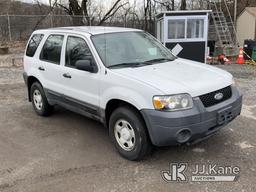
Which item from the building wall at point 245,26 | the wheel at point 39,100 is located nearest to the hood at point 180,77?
the wheel at point 39,100

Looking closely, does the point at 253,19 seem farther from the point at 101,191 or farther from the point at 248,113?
the point at 101,191

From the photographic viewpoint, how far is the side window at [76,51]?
4.91 m

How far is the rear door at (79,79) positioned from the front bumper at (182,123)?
1096mm

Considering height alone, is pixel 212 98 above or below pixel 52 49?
below

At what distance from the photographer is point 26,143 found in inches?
200

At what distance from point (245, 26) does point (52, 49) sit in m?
18.8

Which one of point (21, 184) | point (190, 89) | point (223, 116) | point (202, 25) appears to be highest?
point (202, 25)

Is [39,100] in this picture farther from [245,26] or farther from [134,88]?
[245,26]

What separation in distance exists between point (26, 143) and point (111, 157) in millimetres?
1502

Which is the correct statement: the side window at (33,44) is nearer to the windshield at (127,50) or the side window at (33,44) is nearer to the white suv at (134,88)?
the white suv at (134,88)

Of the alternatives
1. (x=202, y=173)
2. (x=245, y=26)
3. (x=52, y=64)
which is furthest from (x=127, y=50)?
(x=245, y=26)

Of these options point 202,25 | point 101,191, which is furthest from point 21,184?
point 202,25

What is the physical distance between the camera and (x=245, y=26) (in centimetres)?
2166

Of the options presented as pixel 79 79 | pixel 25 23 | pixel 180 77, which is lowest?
pixel 79 79
